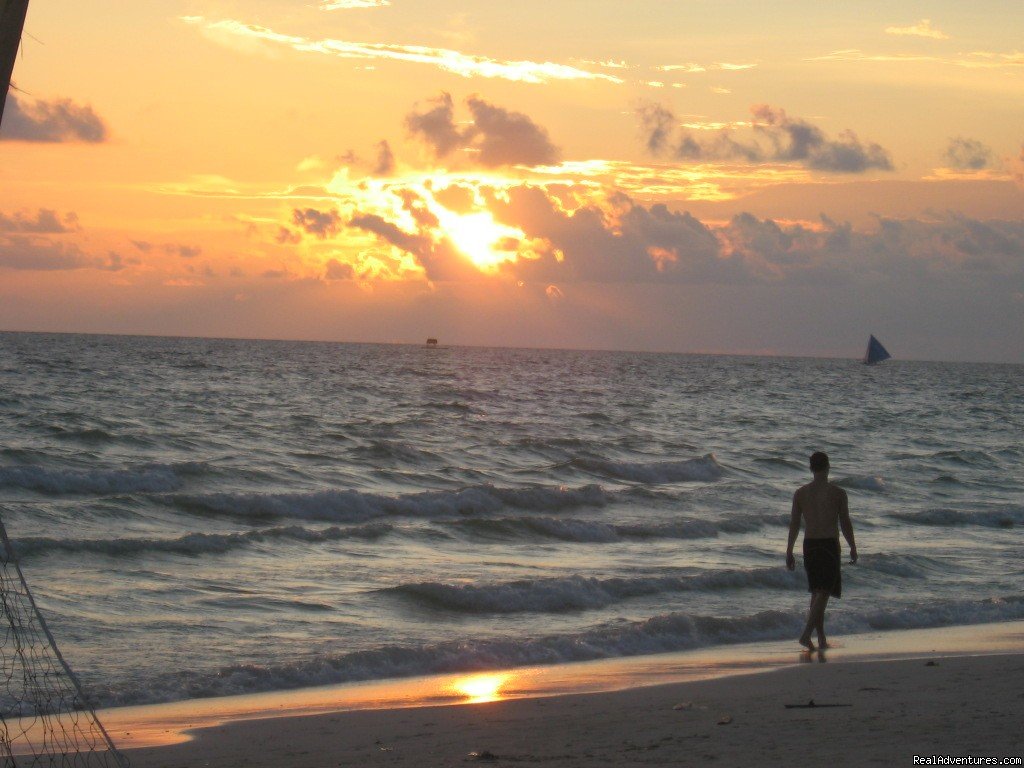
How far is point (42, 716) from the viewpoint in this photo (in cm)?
828

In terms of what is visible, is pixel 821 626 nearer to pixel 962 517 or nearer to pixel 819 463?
pixel 819 463

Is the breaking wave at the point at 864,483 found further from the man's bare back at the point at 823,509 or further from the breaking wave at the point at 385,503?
the man's bare back at the point at 823,509

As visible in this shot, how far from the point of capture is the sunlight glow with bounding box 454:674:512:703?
30.1 feet

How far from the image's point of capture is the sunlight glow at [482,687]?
30.1 feet

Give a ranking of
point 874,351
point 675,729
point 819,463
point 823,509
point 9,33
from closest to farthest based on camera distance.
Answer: point 9,33 → point 675,729 → point 819,463 → point 823,509 → point 874,351

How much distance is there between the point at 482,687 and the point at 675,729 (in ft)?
8.63

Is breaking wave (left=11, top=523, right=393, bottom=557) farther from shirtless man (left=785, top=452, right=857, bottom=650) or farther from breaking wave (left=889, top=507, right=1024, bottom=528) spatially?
breaking wave (left=889, top=507, right=1024, bottom=528)

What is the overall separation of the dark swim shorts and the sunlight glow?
121 inches

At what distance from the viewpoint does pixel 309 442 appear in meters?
33.2

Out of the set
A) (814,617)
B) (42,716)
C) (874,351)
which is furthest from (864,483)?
(874,351)

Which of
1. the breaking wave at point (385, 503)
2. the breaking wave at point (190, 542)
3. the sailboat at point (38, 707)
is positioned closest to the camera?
the sailboat at point (38, 707)

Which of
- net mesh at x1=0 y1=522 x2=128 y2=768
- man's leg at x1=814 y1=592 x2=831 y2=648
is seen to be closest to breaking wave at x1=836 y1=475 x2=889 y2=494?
man's leg at x1=814 y1=592 x2=831 y2=648

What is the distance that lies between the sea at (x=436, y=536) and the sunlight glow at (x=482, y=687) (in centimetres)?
60

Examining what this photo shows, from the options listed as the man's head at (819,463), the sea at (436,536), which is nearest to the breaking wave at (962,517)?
the sea at (436,536)
